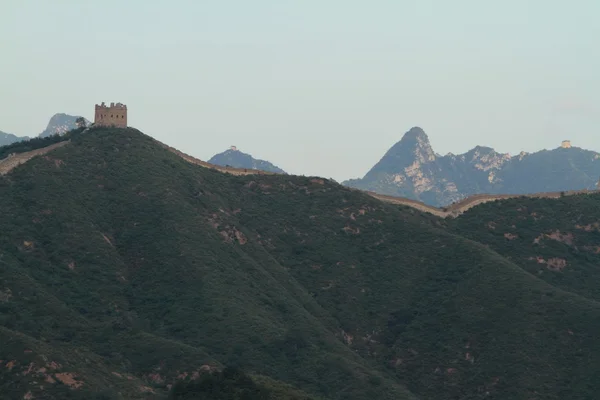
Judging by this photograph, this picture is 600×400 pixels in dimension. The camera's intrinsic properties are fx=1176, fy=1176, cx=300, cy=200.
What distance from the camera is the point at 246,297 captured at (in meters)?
135

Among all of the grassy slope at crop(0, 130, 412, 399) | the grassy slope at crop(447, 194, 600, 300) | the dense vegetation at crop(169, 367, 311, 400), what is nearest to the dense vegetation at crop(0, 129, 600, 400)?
the grassy slope at crop(0, 130, 412, 399)

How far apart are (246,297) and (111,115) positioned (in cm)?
5392

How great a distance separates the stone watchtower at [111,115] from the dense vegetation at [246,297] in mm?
5445

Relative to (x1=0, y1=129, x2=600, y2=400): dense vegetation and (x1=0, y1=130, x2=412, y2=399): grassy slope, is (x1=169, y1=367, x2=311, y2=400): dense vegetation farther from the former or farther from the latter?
(x1=0, y1=130, x2=412, y2=399): grassy slope

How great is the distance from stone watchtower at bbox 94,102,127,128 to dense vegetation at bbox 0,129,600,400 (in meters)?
5.44

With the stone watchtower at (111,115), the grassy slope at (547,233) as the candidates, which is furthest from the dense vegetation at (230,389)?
the stone watchtower at (111,115)

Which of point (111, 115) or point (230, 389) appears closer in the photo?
point (230, 389)

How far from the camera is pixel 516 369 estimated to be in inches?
5113

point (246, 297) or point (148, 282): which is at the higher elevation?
point (148, 282)

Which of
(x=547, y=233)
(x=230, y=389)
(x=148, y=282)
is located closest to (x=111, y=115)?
(x=148, y=282)

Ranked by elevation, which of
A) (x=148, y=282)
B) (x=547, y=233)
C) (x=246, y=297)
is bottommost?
(x=246, y=297)

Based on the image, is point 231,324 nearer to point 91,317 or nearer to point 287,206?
point 91,317

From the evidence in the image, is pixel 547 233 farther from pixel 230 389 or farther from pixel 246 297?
pixel 230 389

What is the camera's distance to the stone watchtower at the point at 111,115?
582 feet
